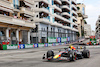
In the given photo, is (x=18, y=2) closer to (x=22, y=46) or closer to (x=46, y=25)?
(x=22, y=46)

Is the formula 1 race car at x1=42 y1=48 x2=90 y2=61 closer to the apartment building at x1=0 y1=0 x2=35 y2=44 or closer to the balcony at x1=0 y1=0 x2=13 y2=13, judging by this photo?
the apartment building at x1=0 y1=0 x2=35 y2=44

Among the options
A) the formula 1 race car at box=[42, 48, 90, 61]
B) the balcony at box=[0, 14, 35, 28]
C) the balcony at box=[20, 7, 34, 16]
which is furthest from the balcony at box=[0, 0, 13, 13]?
the formula 1 race car at box=[42, 48, 90, 61]

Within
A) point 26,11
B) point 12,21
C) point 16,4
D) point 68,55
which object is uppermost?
point 16,4

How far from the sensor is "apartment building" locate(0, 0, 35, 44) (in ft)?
113

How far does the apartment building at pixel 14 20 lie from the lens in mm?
34312

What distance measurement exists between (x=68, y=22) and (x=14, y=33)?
155ft

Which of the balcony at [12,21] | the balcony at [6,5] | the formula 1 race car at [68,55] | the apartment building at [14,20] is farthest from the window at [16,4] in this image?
the formula 1 race car at [68,55]

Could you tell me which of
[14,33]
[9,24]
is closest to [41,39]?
[14,33]

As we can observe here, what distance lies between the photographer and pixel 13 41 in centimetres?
3966

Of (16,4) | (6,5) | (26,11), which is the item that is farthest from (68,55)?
(26,11)

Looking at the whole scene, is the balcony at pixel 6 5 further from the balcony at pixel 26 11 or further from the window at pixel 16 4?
the balcony at pixel 26 11

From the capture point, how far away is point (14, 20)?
36062mm

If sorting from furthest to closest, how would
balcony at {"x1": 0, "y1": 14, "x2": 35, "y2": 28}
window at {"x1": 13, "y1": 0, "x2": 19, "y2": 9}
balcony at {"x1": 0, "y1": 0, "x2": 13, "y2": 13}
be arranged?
window at {"x1": 13, "y1": 0, "x2": 19, "y2": 9}
balcony at {"x1": 0, "y1": 0, "x2": 13, "y2": 13}
balcony at {"x1": 0, "y1": 14, "x2": 35, "y2": 28}

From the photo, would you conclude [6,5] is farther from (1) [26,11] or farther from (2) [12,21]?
(1) [26,11]
